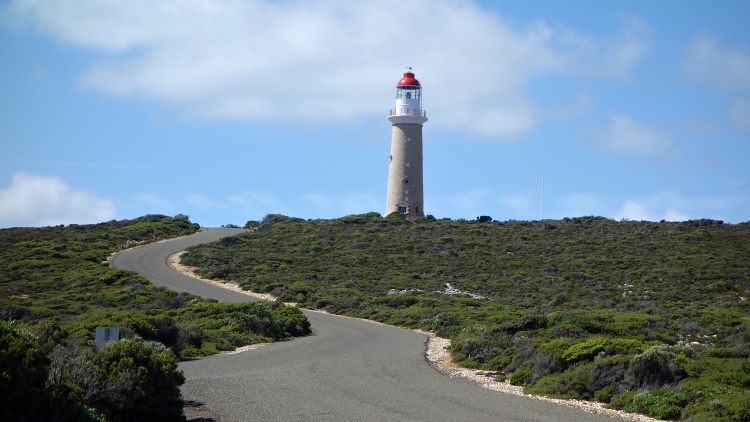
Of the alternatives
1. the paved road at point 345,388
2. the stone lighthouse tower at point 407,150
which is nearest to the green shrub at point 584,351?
the paved road at point 345,388

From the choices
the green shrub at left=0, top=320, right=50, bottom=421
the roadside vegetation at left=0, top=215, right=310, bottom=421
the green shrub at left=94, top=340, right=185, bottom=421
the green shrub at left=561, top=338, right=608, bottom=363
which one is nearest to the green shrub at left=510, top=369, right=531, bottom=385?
the green shrub at left=561, top=338, right=608, bottom=363

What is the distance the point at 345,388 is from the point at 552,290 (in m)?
27.9

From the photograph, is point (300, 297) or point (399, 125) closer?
point (300, 297)

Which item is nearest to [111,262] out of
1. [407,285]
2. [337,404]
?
[407,285]

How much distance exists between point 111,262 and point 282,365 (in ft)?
114

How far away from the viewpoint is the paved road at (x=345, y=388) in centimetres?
1148

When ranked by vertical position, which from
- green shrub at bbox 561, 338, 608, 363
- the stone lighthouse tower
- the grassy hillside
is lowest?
green shrub at bbox 561, 338, 608, 363

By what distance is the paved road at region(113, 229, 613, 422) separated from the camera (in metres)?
11.5

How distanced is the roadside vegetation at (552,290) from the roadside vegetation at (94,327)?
6.68 m

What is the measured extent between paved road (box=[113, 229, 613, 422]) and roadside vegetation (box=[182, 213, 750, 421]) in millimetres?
1427

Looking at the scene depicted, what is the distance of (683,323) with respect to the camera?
80.5 ft

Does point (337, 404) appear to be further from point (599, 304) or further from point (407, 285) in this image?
point (407, 285)

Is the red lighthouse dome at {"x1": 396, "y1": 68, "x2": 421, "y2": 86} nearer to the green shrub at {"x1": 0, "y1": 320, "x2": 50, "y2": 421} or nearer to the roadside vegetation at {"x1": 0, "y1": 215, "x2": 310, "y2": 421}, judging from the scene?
the roadside vegetation at {"x1": 0, "y1": 215, "x2": 310, "y2": 421}

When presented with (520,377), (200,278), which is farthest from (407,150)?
(520,377)
